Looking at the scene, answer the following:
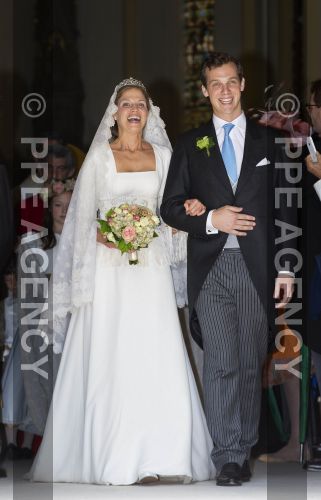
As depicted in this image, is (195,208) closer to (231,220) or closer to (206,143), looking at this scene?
(231,220)

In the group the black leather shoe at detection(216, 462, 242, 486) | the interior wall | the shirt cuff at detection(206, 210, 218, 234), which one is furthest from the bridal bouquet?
the interior wall

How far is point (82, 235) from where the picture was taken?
28.2 feet

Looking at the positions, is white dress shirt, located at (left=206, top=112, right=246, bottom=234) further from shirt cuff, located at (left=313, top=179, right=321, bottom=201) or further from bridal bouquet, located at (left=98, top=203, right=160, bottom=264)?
bridal bouquet, located at (left=98, top=203, right=160, bottom=264)

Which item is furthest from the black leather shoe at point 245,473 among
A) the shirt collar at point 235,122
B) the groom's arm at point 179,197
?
the shirt collar at point 235,122

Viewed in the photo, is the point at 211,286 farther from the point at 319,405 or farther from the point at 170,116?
the point at 170,116

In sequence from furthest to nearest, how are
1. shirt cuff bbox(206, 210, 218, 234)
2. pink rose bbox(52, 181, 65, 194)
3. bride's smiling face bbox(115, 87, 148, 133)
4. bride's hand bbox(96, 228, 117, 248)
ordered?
1. pink rose bbox(52, 181, 65, 194)
2. bride's smiling face bbox(115, 87, 148, 133)
3. bride's hand bbox(96, 228, 117, 248)
4. shirt cuff bbox(206, 210, 218, 234)

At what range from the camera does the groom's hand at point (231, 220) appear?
8.04 metres

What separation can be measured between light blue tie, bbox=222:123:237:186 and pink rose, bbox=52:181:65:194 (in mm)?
1778

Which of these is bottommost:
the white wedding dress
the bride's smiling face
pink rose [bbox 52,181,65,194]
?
the white wedding dress

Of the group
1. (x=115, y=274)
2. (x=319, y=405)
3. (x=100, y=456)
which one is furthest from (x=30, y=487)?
(x=319, y=405)

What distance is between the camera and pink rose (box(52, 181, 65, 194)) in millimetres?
9797
